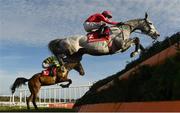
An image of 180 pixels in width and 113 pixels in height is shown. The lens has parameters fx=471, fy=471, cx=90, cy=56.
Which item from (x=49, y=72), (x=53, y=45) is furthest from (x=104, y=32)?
(x=49, y=72)

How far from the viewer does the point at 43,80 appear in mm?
18156

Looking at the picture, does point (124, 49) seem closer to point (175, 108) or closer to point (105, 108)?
point (105, 108)

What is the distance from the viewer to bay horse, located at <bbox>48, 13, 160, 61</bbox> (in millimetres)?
15453

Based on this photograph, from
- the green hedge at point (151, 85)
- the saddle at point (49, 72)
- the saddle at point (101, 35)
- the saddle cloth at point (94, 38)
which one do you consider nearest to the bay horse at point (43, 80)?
the saddle at point (49, 72)

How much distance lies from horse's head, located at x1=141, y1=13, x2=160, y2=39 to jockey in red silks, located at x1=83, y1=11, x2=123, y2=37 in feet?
3.05

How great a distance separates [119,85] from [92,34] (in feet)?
34.2

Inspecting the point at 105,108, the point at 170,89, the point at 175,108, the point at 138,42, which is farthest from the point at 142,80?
the point at 138,42

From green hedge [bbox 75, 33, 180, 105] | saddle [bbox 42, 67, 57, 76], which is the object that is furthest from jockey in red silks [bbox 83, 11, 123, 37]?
green hedge [bbox 75, 33, 180, 105]

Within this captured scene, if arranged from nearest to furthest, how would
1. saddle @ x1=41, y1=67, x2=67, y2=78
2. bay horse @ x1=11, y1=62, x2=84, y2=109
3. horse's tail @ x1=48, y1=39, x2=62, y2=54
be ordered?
horse's tail @ x1=48, y1=39, x2=62, y2=54 < bay horse @ x1=11, y1=62, x2=84, y2=109 < saddle @ x1=41, y1=67, x2=67, y2=78

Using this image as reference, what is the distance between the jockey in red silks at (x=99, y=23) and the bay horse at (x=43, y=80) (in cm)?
173

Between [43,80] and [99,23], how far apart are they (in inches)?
155

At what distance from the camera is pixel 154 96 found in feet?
14.3

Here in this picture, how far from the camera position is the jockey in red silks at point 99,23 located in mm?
15242

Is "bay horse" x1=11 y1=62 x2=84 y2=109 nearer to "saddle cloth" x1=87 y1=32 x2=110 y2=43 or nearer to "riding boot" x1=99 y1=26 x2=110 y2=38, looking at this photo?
"saddle cloth" x1=87 y1=32 x2=110 y2=43
